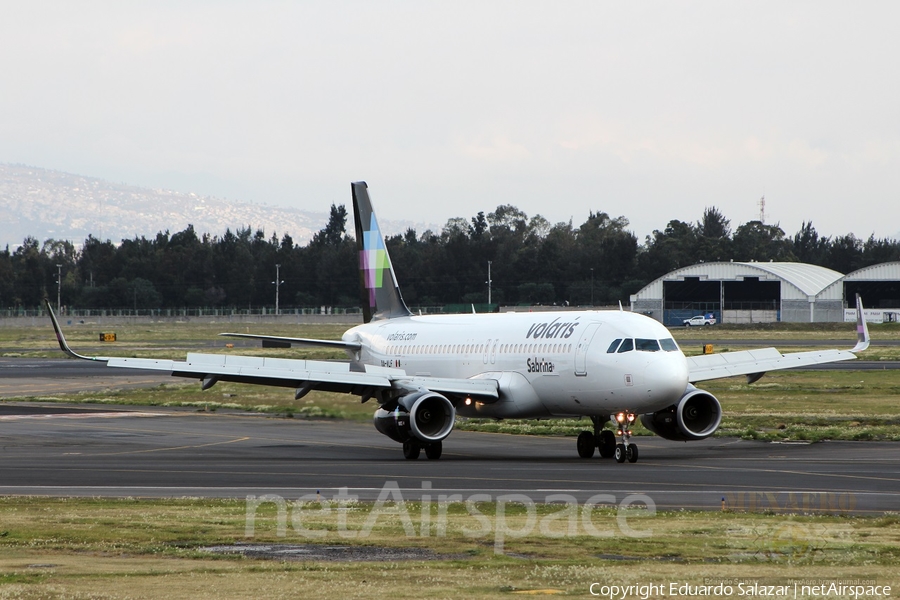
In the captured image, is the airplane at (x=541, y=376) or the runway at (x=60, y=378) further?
the runway at (x=60, y=378)

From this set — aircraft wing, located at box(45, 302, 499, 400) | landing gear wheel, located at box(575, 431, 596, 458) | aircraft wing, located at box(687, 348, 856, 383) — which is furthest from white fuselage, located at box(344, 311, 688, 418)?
aircraft wing, located at box(687, 348, 856, 383)

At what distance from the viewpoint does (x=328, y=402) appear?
39.0 m

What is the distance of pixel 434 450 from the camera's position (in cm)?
3278

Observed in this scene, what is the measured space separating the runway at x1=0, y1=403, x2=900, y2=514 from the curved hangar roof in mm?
105027

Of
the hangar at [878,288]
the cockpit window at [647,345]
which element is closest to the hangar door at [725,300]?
the hangar at [878,288]

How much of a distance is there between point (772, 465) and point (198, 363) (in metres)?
15.3

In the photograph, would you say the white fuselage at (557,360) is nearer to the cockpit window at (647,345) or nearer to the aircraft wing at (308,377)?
the cockpit window at (647,345)

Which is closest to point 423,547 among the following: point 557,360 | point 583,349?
point 583,349

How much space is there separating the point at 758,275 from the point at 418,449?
117 metres

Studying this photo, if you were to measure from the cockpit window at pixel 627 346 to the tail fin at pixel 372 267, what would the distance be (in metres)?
15.6

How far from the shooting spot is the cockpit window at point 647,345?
3077 cm

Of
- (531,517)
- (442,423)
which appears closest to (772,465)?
(442,423)

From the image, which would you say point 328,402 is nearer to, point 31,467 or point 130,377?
point 31,467

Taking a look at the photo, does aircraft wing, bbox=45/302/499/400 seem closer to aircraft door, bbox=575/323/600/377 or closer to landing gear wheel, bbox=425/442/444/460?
landing gear wheel, bbox=425/442/444/460
